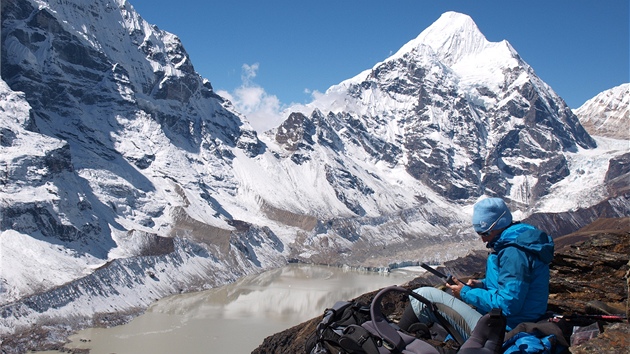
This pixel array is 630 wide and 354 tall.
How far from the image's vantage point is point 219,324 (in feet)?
276

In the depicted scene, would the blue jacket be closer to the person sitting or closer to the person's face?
the person sitting

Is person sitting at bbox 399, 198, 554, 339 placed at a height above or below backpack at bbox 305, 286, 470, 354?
above

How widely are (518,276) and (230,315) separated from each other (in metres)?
88.2

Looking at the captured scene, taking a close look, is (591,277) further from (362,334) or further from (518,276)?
(362,334)

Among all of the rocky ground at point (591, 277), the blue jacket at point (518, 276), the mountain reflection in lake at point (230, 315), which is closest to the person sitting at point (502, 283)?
the blue jacket at point (518, 276)

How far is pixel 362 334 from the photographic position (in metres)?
7.25

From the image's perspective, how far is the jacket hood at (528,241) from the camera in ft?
24.3

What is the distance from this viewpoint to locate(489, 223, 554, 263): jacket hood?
292 inches

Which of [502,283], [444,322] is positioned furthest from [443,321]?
[502,283]

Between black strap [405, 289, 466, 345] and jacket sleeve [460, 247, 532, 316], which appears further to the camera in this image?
black strap [405, 289, 466, 345]

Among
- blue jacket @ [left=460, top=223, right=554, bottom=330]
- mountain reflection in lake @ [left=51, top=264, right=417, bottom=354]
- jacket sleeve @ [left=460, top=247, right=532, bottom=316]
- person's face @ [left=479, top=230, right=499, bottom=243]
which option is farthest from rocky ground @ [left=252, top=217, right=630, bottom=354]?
mountain reflection in lake @ [left=51, top=264, right=417, bottom=354]

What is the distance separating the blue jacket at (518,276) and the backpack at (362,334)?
106cm

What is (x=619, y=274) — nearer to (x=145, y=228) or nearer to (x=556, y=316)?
(x=556, y=316)

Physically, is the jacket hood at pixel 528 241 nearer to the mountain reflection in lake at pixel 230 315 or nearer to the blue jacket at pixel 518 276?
the blue jacket at pixel 518 276
